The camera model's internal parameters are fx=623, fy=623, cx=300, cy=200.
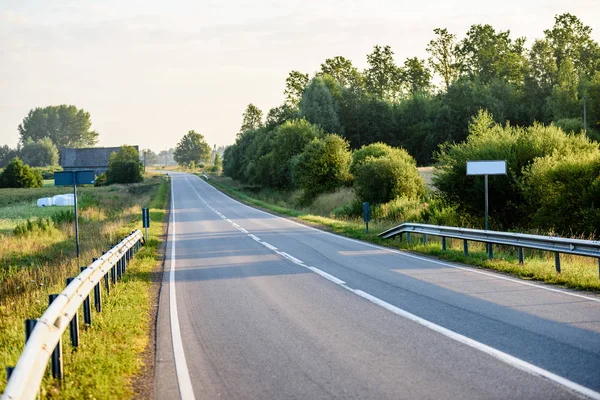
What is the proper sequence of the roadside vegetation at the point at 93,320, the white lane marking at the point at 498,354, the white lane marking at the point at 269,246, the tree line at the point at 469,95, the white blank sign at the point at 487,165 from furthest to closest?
the tree line at the point at 469,95 < the white lane marking at the point at 269,246 < the white blank sign at the point at 487,165 < the roadside vegetation at the point at 93,320 < the white lane marking at the point at 498,354

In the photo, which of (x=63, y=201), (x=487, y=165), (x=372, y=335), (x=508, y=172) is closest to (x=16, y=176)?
(x=63, y=201)

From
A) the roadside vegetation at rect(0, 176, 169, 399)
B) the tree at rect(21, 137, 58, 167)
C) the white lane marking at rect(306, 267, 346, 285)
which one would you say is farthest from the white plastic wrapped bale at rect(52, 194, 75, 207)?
the tree at rect(21, 137, 58, 167)

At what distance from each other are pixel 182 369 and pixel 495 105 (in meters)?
70.8

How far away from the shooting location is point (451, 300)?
10031 mm

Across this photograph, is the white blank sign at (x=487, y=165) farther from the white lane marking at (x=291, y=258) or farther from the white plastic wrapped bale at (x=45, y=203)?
the white plastic wrapped bale at (x=45, y=203)

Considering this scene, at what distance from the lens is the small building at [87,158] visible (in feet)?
427

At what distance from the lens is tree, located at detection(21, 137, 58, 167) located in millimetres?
177000

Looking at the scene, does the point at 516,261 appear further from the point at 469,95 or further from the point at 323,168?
the point at 469,95

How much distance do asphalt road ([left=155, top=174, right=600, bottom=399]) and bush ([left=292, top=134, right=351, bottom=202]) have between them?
35.5 meters

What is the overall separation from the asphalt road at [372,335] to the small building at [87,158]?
12309cm

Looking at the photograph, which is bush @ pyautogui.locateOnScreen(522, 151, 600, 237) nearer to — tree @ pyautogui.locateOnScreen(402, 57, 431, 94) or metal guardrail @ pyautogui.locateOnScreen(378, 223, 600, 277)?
metal guardrail @ pyautogui.locateOnScreen(378, 223, 600, 277)

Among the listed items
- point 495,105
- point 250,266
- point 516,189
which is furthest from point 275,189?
point 250,266

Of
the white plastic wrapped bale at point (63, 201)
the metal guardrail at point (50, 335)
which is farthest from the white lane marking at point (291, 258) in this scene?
the white plastic wrapped bale at point (63, 201)

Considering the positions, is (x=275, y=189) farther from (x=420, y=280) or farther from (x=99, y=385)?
(x=99, y=385)
